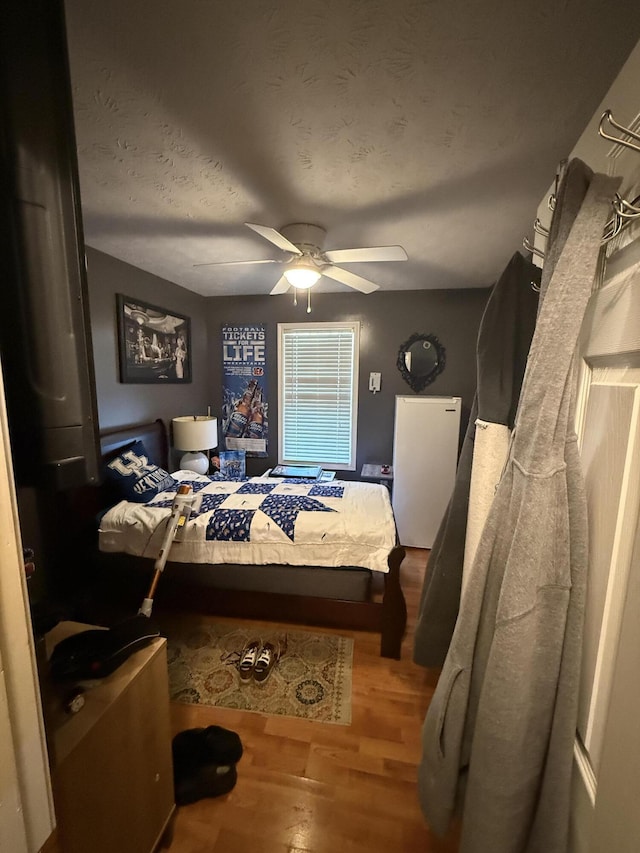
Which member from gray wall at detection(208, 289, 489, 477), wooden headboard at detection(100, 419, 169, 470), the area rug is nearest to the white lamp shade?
wooden headboard at detection(100, 419, 169, 470)

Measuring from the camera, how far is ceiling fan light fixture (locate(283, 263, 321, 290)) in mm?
2086

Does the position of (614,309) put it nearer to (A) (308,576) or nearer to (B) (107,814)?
(B) (107,814)

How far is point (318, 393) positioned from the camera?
3967 mm

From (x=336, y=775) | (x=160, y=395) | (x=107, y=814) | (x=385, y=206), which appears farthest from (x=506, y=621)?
(x=160, y=395)

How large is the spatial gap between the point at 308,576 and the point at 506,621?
1.59 metres

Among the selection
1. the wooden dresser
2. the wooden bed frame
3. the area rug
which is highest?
the wooden dresser

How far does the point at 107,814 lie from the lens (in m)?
0.94

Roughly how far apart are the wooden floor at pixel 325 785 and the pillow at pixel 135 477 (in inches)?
55.2

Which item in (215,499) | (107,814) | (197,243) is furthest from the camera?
(215,499)

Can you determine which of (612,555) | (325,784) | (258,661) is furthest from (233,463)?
(612,555)

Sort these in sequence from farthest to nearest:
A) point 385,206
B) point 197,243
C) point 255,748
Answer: point 197,243, point 385,206, point 255,748

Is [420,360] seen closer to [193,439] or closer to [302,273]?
[302,273]

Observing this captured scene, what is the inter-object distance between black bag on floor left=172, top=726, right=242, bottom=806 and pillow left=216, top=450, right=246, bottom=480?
2.37m

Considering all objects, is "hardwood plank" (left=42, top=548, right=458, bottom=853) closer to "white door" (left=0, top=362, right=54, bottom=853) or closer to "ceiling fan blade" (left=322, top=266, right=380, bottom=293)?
"white door" (left=0, top=362, right=54, bottom=853)
